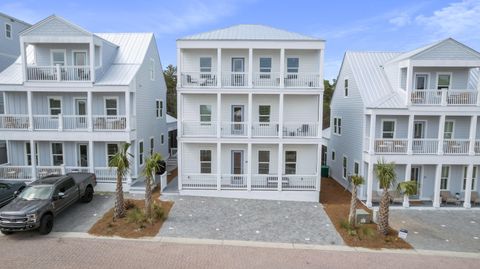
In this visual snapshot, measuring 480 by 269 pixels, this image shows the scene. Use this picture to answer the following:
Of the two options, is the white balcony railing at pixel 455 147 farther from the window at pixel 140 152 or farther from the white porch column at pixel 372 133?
the window at pixel 140 152

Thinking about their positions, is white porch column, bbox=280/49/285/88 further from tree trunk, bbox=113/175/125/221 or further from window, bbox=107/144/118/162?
window, bbox=107/144/118/162

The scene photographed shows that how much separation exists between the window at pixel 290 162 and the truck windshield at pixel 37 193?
13444 millimetres

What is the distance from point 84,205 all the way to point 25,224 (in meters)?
4.32

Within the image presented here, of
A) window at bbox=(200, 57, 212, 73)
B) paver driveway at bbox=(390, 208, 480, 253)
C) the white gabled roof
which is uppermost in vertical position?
the white gabled roof

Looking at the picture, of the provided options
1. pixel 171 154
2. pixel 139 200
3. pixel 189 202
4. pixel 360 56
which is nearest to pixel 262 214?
pixel 189 202

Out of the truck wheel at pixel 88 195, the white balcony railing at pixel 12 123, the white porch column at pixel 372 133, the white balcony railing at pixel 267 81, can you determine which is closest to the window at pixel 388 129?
the white porch column at pixel 372 133

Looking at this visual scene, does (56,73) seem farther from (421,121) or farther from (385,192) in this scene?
(421,121)

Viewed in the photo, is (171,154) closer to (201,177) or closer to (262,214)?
(201,177)

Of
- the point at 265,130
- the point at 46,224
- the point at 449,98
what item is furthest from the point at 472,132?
the point at 46,224

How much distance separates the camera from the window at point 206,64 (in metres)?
19.3

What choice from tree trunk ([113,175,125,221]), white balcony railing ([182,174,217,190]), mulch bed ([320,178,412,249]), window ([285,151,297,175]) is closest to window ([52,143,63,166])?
tree trunk ([113,175,125,221])

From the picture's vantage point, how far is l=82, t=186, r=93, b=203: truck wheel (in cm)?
1611

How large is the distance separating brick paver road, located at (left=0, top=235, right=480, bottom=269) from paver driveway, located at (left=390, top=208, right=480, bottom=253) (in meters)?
1.31

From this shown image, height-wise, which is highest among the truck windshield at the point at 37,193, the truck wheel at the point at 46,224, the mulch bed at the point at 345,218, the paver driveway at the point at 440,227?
the truck windshield at the point at 37,193
